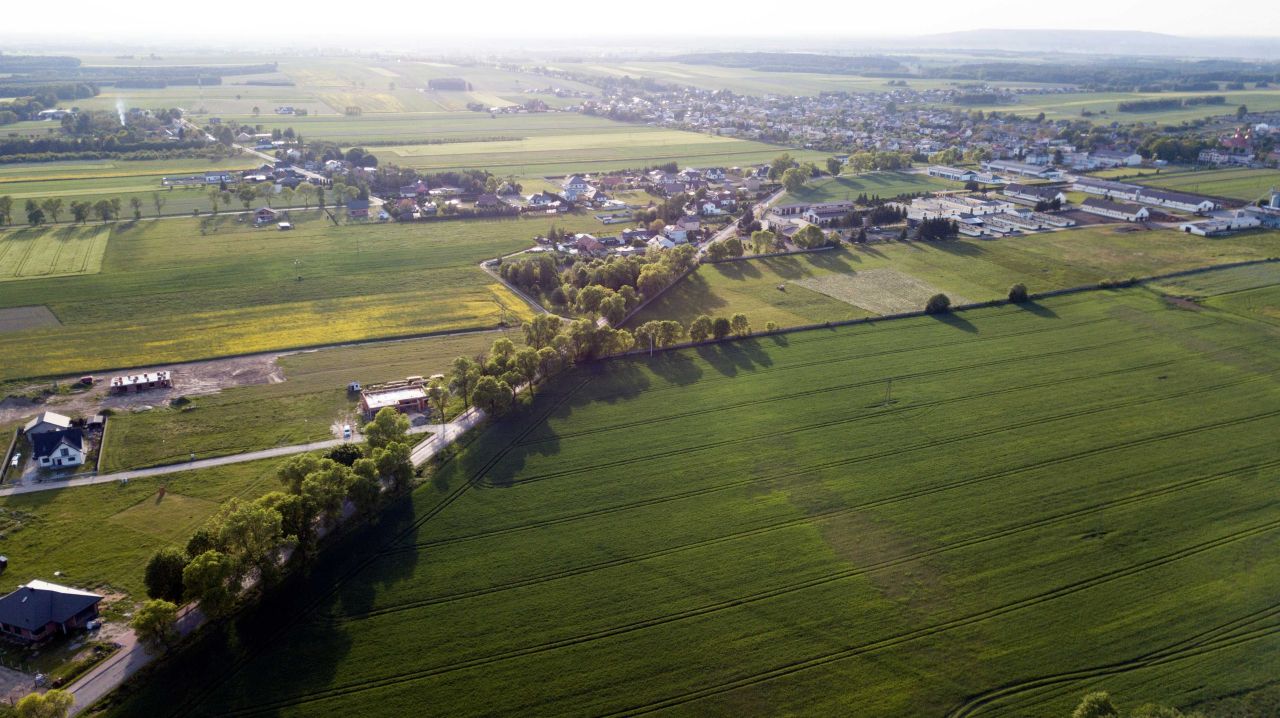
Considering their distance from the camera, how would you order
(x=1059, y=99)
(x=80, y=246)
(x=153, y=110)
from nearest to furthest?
(x=80, y=246) → (x=153, y=110) → (x=1059, y=99)

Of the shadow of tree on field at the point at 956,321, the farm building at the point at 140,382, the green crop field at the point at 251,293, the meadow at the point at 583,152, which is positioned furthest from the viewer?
the meadow at the point at 583,152

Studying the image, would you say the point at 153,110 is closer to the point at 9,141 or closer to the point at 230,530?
the point at 9,141

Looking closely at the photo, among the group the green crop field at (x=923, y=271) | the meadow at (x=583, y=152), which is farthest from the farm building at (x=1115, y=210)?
the meadow at (x=583, y=152)

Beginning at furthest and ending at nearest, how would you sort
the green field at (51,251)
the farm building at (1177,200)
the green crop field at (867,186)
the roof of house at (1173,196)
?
1. the green crop field at (867,186)
2. the roof of house at (1173,196)
3. the farm building at (1177,200)
4. the green field at (51,251)

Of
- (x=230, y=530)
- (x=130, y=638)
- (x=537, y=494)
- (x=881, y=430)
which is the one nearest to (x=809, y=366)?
(x=881, y=430)

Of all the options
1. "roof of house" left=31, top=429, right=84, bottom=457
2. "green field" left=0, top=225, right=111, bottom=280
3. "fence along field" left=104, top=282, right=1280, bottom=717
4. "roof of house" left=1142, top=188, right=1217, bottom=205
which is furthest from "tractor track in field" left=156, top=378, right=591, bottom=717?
"roof of house" left=1142, top=188, right=1217, bottom=205

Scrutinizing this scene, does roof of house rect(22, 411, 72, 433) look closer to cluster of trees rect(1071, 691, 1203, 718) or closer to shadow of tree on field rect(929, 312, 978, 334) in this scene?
cluster of trees rect(1071, 691, 1203, 718)

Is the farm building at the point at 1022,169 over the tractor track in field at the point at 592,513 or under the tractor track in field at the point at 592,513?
over

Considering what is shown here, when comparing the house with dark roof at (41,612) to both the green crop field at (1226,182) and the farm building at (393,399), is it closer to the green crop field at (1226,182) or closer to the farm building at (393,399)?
the farm building at (393,399)
